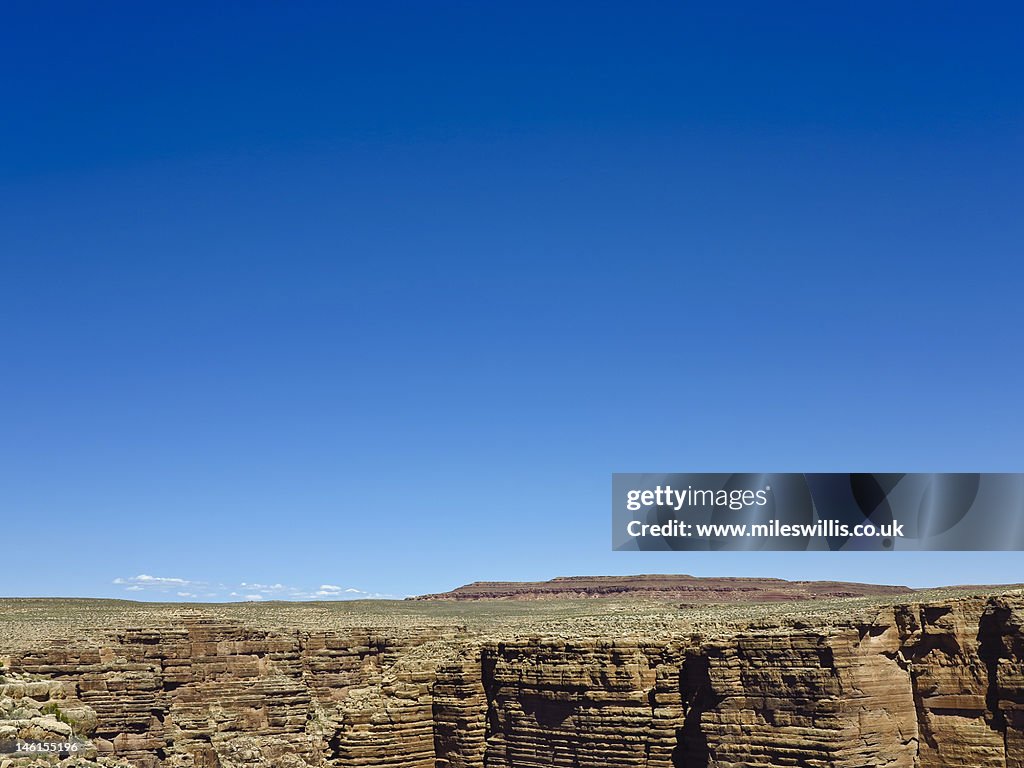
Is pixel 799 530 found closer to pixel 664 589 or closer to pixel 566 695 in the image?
pixel 566 695

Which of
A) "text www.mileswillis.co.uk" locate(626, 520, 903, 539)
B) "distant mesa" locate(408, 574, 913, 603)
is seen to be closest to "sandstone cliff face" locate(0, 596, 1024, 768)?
"text www.mileswillis.co.uk" locate(626, 520, 903, 539)

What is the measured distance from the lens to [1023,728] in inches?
826

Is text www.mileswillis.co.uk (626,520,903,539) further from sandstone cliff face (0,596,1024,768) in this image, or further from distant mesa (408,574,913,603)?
distant mesa (408,574,913,603)

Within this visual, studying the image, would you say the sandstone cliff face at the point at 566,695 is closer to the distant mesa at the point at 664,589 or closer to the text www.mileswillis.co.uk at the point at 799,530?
the text www.mileswillis.co.uk at the point at 799,530

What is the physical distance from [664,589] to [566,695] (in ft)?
381

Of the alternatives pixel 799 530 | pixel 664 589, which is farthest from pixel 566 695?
pixel 664 589

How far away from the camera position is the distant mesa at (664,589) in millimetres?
134750

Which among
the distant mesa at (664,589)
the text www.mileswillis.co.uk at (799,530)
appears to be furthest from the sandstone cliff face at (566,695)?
the distant mesa at (664,589)

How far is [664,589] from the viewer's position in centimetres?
14000

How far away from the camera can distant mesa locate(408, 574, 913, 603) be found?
442 feet

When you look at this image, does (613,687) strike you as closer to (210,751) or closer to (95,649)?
(210,751)

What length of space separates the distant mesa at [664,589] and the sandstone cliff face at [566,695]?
322 feet

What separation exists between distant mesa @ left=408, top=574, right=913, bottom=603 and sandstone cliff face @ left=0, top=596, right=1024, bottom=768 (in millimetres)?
98178

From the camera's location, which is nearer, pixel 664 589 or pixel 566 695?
pixel 566 695
